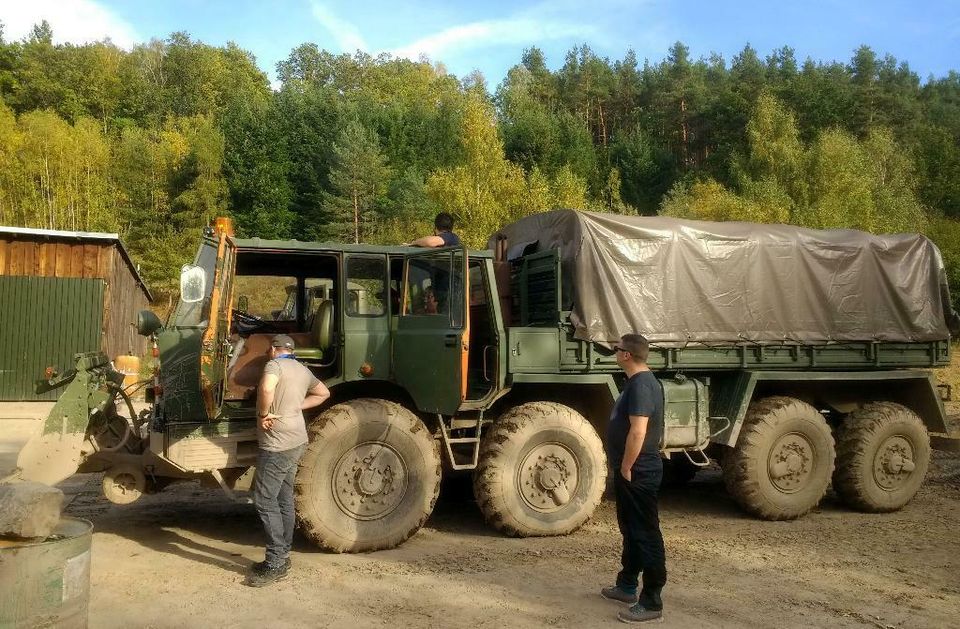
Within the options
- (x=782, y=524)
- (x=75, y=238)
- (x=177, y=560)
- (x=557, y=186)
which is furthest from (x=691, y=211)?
(x=177, y=560)

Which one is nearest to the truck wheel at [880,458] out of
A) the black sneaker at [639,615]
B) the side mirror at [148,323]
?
the black sneaker at [639,615]

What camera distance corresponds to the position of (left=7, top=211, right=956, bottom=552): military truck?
20.9 ft

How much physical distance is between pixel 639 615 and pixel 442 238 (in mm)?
3968

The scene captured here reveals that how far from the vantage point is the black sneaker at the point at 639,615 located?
4922 millimetres

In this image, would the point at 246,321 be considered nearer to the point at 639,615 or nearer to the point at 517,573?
the point at 517,573

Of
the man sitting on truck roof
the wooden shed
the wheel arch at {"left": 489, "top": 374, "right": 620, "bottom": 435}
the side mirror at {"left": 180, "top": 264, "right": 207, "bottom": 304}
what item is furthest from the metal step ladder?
the wooden shed

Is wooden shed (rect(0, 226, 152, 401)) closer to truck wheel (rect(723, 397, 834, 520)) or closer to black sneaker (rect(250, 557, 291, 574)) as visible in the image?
black sneaker (rect(250, 557, 291, 574))

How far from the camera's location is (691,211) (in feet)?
112

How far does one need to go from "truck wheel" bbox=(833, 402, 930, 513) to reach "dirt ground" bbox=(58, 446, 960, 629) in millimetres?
248

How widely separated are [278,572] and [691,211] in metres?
31.1

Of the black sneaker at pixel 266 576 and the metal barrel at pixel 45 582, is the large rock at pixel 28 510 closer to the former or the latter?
the metal barrel at pixel 45 582

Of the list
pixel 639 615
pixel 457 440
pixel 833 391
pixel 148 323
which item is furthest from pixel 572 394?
pixel 148 323

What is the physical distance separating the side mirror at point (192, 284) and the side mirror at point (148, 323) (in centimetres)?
31

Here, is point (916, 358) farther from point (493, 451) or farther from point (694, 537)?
point (493, 451)
